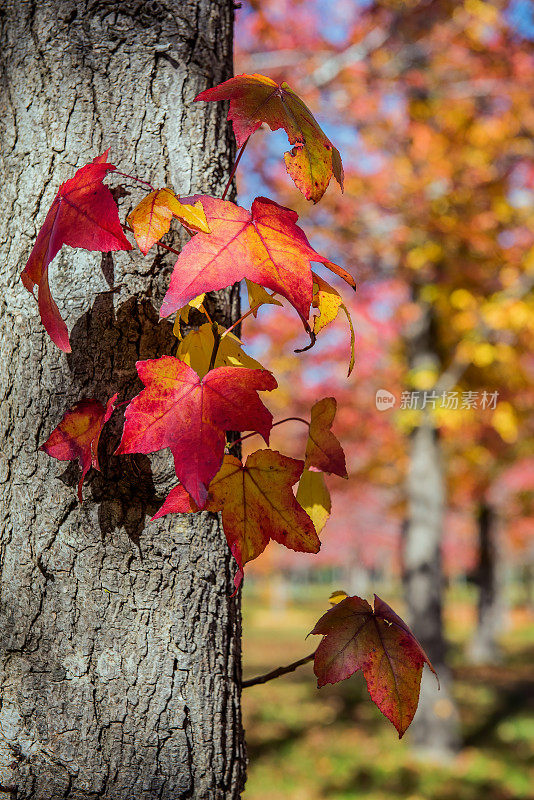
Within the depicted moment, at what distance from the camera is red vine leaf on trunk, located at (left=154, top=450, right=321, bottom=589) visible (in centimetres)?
85

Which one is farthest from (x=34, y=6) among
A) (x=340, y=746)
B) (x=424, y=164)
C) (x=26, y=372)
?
(x=340, y=746)

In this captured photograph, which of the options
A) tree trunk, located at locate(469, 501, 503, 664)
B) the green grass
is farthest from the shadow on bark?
tree trunk, located at locate(469, 501, 503, 664)

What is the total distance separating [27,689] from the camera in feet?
3.11

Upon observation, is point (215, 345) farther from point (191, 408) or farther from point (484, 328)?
point (484, 328)

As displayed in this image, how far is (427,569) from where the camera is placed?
6961 mm

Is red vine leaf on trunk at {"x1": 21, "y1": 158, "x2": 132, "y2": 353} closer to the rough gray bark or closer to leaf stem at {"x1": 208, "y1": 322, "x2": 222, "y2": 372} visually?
leaf stem at {"x1": 208, "y1": 322, "x2": 222, "y2": 372}

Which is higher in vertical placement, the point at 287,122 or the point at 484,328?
the point at 484,328

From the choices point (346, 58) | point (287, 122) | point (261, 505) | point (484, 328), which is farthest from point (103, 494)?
point (484, 328)

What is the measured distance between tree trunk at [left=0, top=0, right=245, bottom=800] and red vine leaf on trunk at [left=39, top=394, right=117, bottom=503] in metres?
0.06

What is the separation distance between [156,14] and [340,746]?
7.57 m

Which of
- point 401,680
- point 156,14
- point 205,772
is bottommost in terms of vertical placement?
point 205,772

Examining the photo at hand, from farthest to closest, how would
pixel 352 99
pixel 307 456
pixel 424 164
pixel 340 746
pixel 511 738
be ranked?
pixel 511 738 → pixel 340 746 → pixel 424 164 → pixel 352 99 → pixel 307 456

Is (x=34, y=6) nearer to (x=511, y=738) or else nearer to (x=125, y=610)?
(x=125, y=610)

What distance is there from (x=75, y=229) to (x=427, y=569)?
22.0ft
